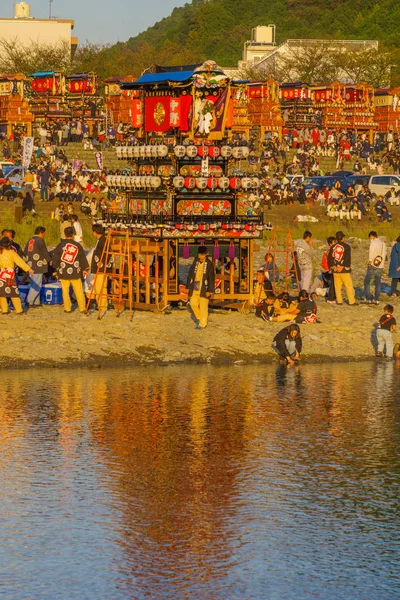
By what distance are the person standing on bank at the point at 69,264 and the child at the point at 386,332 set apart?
550 cm

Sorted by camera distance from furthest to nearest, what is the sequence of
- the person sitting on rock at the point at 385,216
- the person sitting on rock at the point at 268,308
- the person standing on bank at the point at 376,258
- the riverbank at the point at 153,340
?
the person sitting on rock at the point at 385,216 → the person standing on bank at the point at 376,258 → the person sitting on rock at the point at 268,308 → the riverbank at the point at 153,340

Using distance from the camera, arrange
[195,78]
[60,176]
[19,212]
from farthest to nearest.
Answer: [60,176] → [19,212] → [195,78]

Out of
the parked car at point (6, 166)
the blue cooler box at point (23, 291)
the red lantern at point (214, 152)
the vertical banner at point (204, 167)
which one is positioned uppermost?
the parked car at point (6, 166)

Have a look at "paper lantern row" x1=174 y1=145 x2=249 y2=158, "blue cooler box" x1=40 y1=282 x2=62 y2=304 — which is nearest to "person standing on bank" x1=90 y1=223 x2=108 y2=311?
"blue cooler box" x1=40 y1=282 x2=62 y2=304

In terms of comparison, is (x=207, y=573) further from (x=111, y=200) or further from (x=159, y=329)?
(x=111, y=200)

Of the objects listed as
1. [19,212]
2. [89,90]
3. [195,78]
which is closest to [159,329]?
[195,78]

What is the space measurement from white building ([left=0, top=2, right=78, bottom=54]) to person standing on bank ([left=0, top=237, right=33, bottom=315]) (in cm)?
10396

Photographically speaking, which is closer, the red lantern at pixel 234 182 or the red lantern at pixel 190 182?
the red lantern at pixel 190 182

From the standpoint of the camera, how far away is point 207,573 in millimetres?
10281

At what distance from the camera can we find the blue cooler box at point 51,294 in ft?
81.4

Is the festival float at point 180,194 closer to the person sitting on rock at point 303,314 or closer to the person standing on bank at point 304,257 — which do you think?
the person standing on bank at point 304,257

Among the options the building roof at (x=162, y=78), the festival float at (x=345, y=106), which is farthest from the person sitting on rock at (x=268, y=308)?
the festival float at (x=345, y=106)

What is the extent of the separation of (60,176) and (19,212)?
9830mm

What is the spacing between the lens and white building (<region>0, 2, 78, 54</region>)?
410ft
